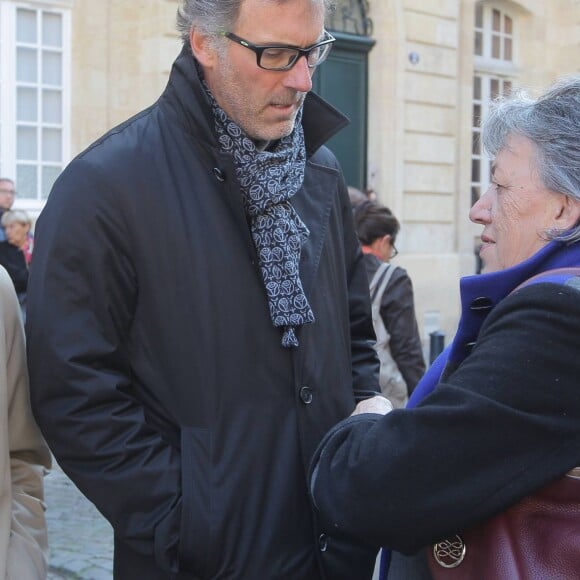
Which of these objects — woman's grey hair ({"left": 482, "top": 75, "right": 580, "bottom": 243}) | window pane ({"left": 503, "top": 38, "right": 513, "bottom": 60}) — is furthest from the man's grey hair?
window pane ({"left": 503, "top": 38, "right": 513, "bottom": 60})

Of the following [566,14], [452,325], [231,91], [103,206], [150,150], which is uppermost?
[566,14]

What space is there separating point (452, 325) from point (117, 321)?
1185 cm

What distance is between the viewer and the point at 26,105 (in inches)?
415

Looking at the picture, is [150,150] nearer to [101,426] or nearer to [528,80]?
[101,426]

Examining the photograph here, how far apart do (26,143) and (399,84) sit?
506 centimetres

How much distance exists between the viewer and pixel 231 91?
2.25m

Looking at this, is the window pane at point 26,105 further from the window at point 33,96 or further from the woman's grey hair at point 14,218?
the woman's grey hair at point 14,218

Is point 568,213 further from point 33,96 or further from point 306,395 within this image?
point 33,96

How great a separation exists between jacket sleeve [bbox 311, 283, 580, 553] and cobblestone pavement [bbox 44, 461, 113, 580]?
349cm

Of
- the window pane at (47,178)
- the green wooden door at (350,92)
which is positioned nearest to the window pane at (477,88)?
the green wooden door at (350,92)

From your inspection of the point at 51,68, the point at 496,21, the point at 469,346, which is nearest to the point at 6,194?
the point at 51,68

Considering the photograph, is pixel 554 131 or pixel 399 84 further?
pixel 399 84

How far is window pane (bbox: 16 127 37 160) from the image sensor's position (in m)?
10.6

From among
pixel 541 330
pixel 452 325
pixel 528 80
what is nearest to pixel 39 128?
pixel 452 325
